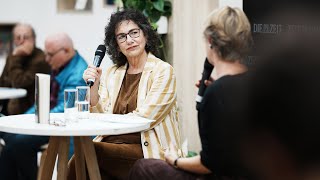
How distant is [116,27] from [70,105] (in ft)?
2.19

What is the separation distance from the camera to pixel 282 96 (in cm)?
154

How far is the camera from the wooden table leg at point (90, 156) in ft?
8.59

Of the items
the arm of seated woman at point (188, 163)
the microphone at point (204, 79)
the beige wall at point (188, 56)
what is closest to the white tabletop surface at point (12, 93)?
the beige wall at point (188, 56)

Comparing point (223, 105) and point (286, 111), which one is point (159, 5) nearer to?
point (223, 105)

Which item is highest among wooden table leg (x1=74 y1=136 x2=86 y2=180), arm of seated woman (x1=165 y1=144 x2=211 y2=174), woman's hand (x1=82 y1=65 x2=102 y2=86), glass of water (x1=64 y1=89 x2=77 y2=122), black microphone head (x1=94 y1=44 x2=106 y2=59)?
black microphone head (x1=94 y1=44 x2=106 y2=59)

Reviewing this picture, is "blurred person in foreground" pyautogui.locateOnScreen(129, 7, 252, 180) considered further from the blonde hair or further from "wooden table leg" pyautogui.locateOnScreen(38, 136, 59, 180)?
"wooden table leg" pyautogui.locateOnScreen(38, 136, 59, 180)

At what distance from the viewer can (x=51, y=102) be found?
13.4ft

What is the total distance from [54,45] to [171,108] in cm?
172

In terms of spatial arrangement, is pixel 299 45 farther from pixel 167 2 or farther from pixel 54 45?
pixel 54 45

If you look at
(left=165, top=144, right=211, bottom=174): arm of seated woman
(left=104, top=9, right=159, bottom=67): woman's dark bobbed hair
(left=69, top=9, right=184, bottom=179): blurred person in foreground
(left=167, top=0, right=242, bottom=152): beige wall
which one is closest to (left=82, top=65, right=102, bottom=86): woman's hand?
(left=69, top=9, right=184, bottom=179): blurred person in foreground

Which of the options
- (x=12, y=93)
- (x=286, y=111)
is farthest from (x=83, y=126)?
(x=12, y=93)

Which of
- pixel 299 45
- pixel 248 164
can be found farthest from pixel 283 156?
pixel 299 45

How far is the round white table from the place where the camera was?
235cm

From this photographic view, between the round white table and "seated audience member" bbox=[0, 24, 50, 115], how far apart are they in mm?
1668
